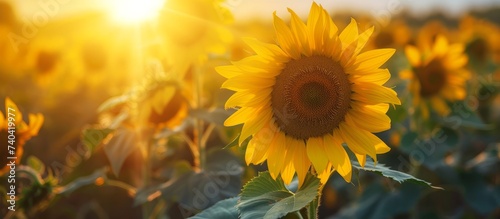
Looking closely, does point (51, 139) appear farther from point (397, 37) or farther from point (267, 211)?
point (267, 211)

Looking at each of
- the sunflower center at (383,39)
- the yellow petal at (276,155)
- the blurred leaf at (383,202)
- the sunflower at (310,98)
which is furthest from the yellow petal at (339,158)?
the sunflower center at (383,39)

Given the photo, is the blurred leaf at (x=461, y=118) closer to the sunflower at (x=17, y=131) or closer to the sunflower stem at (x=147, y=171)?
the sunflower stem at (x=147, y=171)

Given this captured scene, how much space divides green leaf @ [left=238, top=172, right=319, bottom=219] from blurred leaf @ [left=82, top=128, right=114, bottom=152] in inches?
35.0

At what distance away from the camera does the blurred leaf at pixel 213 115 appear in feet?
7.41

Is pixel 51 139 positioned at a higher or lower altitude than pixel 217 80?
lower

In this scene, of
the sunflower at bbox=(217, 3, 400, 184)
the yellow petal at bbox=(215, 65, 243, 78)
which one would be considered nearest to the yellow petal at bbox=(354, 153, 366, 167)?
the sunflower at bbox=(217, 3, 400, 184)

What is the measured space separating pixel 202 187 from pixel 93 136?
1.39ft

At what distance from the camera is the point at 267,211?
146cm

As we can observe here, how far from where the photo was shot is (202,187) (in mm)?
2205

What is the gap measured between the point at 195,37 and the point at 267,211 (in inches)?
43.1

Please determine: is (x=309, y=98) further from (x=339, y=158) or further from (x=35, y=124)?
(x=35, y=124)

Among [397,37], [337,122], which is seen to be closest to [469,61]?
[397,37]

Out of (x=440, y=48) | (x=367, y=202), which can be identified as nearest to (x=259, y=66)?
(x=367, y=202)

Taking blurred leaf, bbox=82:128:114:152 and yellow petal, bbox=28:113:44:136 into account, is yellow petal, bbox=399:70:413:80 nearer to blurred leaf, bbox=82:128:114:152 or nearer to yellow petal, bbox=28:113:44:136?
blurred leaf, bbox=82:128:114:152
